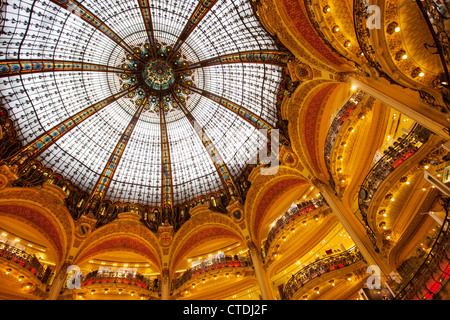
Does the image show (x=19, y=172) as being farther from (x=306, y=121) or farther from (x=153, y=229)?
(x=306, y=121)

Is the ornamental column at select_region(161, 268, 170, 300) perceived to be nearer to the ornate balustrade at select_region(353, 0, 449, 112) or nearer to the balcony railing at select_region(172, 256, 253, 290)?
the balcony railing at select_region(172, 256, 253, 290)

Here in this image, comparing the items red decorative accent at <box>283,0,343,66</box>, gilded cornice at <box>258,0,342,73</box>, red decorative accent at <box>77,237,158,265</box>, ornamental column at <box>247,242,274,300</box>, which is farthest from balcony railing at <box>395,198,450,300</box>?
red decorative accent at <box>77,237,158,265</box>

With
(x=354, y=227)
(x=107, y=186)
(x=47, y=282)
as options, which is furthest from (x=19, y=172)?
(x=354, y=227)

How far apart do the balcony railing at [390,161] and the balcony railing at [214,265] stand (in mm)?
9193

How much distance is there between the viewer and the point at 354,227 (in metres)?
14.3

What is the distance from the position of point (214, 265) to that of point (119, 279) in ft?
22.0

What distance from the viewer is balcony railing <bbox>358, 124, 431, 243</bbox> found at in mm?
11338

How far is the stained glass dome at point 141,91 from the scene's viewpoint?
59.0 feet

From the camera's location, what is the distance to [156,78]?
22844 millimetres

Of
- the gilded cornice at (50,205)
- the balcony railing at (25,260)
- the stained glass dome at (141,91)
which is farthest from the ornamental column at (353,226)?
the balcony railing at (25,260)

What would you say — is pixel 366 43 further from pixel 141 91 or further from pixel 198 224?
pixel 141 91

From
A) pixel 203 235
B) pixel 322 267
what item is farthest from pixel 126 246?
pixel 322 267

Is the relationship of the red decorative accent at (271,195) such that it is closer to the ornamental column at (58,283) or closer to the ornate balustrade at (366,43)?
the ornate balustrade at (366,43)

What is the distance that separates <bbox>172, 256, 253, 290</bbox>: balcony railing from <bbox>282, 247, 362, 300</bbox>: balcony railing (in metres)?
3.58
